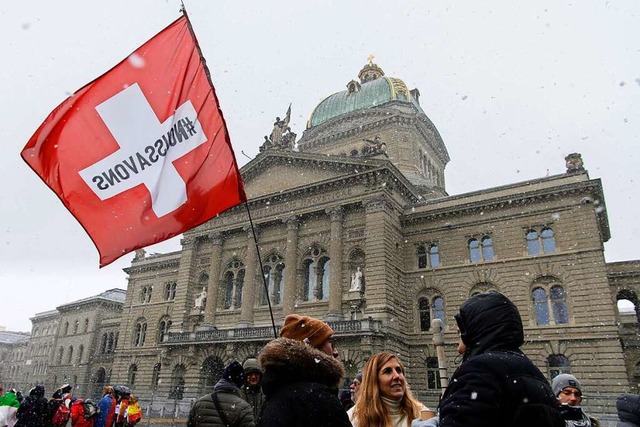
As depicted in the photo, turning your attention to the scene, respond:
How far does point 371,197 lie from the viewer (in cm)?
3005

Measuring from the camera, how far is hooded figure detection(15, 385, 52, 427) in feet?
30.5

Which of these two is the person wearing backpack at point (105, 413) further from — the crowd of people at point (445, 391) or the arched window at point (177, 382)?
the arched window at point (177, 382)

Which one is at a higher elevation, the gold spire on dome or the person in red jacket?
the gold spire on dome

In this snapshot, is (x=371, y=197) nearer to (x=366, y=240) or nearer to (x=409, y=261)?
(x=366, y=240)

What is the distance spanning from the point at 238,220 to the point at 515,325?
113 feet

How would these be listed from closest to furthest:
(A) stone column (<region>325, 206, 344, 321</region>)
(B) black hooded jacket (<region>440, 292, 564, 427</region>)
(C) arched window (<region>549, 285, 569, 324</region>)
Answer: (B) black hooded jacket (<region>440, 292, 564, 427</region>) → (C) arched window (<region>549, 285, 569, 324</region>) → (A) stone column (<region>325, 206, 344, 321</region>)

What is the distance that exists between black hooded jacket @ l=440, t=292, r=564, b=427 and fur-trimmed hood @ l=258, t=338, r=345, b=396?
2.44ft

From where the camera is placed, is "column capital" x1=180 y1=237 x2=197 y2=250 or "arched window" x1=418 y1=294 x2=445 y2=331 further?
"column capital" x1=180 y1=237 x2=197 y2=250

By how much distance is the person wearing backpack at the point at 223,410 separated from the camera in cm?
512

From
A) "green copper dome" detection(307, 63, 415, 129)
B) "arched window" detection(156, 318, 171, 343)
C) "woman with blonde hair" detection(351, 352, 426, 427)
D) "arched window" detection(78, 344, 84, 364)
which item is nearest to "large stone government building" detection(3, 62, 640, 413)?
"arched window" detection(156, 318, 171, 343)

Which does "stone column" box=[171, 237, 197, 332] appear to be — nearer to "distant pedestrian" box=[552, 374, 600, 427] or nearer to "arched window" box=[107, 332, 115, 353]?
"arched window" box=[107, 332, 115, 353]

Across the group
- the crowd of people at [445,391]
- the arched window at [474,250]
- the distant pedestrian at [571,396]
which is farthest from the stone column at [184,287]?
the crowd of people at [445,391]

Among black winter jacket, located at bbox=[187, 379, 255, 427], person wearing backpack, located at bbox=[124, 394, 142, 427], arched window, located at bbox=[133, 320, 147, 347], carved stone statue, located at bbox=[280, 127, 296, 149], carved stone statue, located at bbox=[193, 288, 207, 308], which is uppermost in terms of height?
carved stone statue, located at bbox=[280, 127, 296, 149]

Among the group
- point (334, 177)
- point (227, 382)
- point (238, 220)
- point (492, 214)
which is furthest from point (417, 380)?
point (227, 382)
